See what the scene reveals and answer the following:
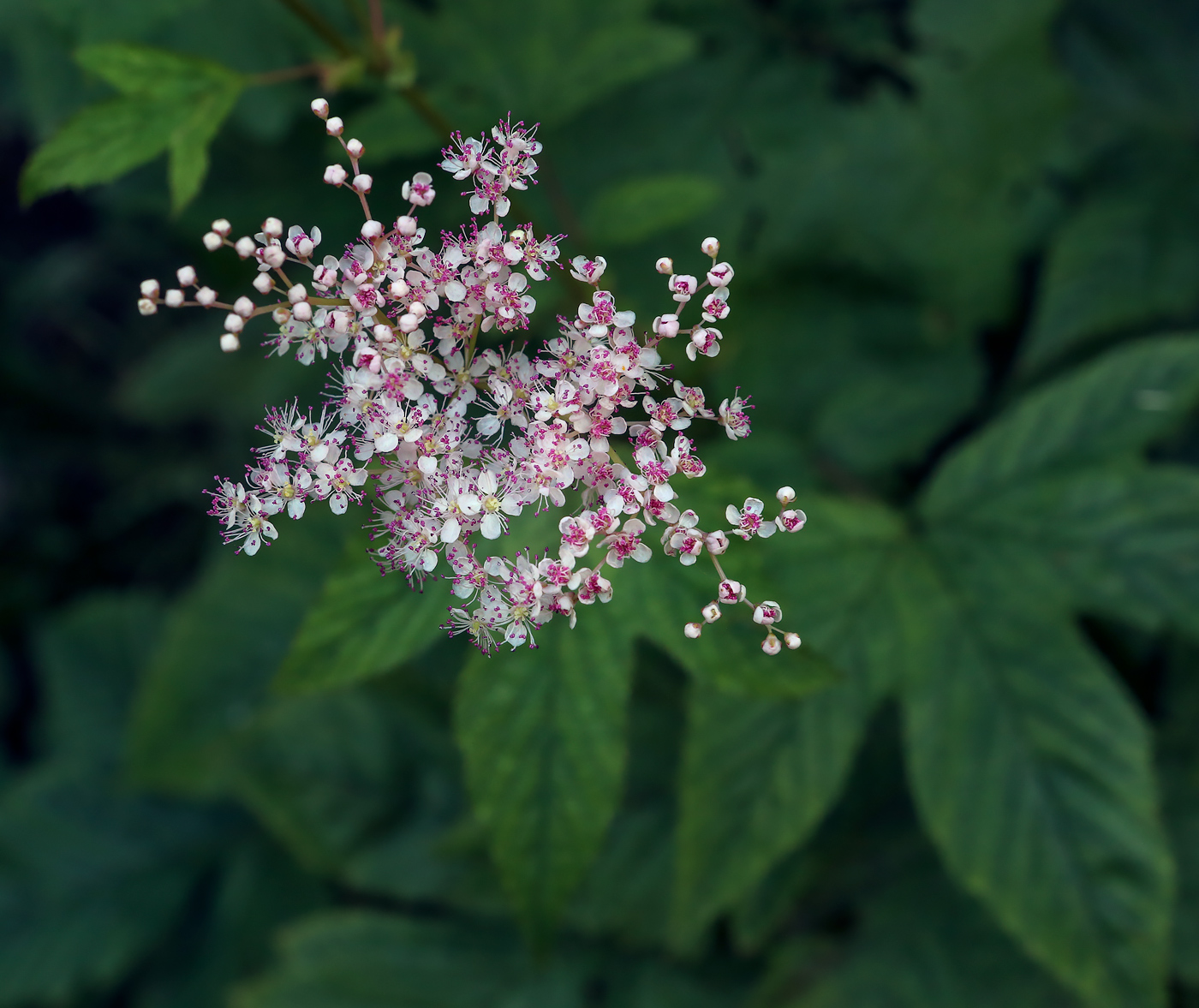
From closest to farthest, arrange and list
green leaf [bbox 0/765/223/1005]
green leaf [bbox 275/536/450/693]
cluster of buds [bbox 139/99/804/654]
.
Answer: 1. cluster of buds [bbox 139/99/804/654]
2. green leaf [bbox 275/536/450/693]
3. green leaf [bbox 0/765/223/1005]

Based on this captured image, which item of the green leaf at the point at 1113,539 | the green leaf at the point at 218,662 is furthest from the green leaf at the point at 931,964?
the green leaf at the point at 218,662

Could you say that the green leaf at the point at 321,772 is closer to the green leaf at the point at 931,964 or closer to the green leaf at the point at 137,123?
the green leaf at the point at 931,964

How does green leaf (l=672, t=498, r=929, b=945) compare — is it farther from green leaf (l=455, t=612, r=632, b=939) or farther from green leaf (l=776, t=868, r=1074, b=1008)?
green leaf (l=776, t=868, r=1074, b=1008)

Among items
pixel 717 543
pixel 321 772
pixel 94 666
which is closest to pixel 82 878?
pixel 94 666

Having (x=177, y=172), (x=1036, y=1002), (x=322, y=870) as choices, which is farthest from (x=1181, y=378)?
(x=322, y=870)

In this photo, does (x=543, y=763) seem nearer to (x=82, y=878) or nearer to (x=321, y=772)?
(x=321, y=772)

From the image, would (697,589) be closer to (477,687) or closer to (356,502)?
(477,687)

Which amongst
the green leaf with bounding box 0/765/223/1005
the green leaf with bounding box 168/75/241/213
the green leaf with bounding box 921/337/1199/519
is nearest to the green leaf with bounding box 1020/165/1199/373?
the green leaf with bounding box 921/337/1199/519
